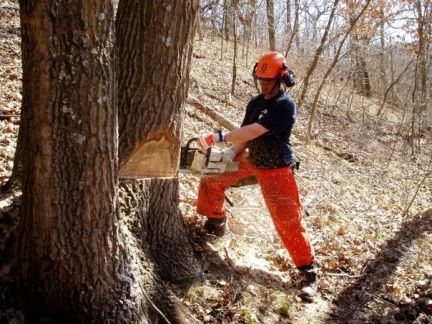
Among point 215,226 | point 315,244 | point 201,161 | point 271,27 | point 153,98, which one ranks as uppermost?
point 271,27

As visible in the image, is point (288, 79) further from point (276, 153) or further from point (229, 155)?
point (229, 155)

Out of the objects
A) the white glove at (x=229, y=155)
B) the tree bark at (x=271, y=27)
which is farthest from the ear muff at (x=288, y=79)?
the tree bark at (x=271, y=27)

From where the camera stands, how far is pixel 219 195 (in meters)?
4.41

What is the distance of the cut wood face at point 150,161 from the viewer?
3092 mm

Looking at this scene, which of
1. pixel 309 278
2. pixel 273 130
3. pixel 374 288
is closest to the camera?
pixel 273 130

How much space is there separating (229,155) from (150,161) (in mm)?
1335

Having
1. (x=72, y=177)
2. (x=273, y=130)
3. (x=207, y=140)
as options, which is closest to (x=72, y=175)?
(x=72, y=177)

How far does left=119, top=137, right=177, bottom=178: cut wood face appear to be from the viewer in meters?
3.09

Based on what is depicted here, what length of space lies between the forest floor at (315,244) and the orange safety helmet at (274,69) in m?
1.84

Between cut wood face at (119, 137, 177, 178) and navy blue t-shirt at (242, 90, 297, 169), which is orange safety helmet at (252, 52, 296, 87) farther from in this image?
cut wood face at (119, 137, 177, 178)

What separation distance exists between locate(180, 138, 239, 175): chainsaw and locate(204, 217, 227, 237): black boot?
0.56 metres

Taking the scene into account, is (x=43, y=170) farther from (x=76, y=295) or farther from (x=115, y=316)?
(x=115, y=316)

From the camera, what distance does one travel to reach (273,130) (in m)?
3.87

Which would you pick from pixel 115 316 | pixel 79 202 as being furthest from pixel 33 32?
pixel 115 316
